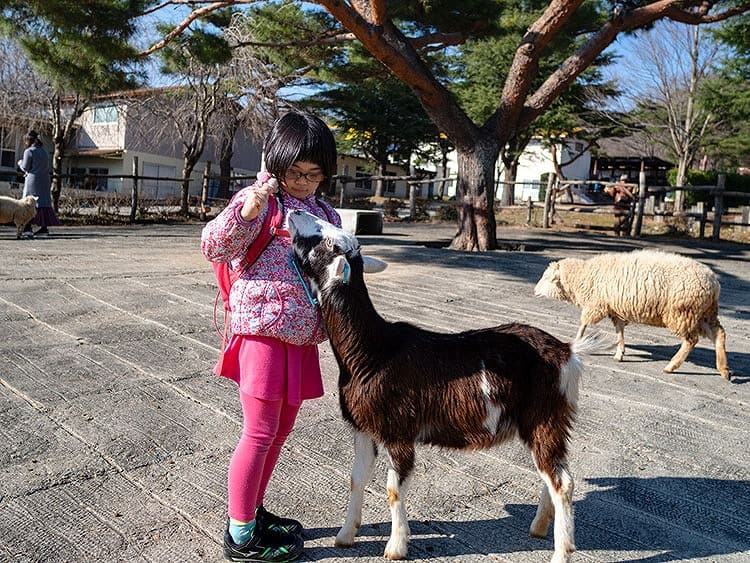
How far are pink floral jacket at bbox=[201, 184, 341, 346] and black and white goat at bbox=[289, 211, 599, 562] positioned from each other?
0.07 meters

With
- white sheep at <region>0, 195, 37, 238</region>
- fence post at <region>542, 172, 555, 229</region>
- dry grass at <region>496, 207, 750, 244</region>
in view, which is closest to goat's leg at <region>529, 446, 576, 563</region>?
white sheep at <region>0, 195, 37, 238</region>

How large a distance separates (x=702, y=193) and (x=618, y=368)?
2652 cm

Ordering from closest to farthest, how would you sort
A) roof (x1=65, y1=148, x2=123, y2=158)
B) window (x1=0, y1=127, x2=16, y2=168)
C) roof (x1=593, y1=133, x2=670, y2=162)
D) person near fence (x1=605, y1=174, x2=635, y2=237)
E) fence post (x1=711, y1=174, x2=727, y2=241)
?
fence post (x1=711, y1=174, x2=727, y2=241) < person near fence (x1=605, y1=174, x2=635, y2=237) < window (x1=0, y1=127, x2=16, y2=168) < roof (x1=65, y1=148, x2=123, y2=158) < roof (x1=593, y1=133, x2=670, y2=162)

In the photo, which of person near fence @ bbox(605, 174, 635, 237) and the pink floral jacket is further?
person near fence @ bbox(605, 174, 635, 237)

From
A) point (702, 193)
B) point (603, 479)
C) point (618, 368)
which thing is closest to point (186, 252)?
point (618, 368)

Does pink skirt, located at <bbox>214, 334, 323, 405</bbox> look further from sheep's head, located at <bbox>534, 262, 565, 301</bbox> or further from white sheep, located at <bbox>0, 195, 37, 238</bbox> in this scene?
white sheep, located at <bbox>0, 195, 37, 238</bbox>

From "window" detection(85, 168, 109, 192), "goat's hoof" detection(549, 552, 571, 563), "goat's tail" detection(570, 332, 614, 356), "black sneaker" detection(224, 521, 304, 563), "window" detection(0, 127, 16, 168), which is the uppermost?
"window" detection(0, 127, 16, 168)

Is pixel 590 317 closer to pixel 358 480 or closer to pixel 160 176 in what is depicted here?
pixel 358 480

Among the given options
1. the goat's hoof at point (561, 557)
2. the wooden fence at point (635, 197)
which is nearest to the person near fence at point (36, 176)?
the wooden fence at point (635, 197)

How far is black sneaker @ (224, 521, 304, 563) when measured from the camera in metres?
2.21

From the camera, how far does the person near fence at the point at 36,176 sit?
1116 centimetres

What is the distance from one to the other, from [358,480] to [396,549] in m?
0.28

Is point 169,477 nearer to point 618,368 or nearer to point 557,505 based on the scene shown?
point 557,505

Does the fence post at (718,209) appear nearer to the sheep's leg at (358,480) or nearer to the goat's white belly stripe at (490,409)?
the goat's white belly stripe at (490,409)
